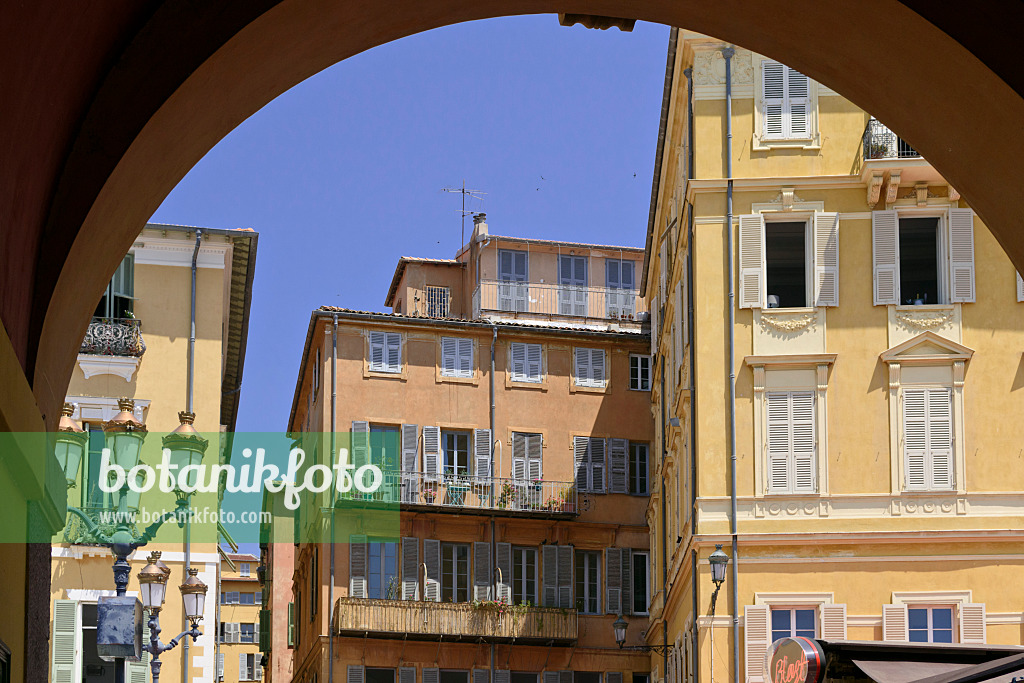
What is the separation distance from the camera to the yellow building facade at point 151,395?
108ft

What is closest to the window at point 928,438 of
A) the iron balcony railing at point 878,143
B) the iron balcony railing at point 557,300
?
the iron balcony railing at point 878,143

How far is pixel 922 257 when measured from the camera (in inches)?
1241

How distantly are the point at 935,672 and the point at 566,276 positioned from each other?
124 ft

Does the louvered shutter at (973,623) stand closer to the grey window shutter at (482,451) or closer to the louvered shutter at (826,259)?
the louvered shutter at (826,259)

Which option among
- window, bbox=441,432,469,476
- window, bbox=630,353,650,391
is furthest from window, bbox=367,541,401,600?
window, bbox=630,353,650,391

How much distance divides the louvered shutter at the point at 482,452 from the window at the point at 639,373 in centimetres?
493

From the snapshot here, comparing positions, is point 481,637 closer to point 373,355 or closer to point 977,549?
point 373,355

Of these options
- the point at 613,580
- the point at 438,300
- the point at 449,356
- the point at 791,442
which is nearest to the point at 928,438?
the point at 791,442

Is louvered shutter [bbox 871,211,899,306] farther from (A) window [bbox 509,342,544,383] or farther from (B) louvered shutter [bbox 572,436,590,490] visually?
(A) window [bbox 509,342,544,383]

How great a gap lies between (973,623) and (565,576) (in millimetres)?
17322

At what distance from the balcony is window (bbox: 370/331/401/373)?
6872 mm

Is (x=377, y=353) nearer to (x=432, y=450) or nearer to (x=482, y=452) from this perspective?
(x=432, y=450)

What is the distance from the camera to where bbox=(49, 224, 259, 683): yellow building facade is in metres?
33.0

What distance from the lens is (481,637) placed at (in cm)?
4319
